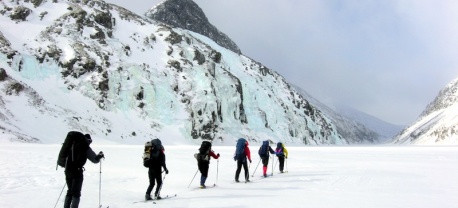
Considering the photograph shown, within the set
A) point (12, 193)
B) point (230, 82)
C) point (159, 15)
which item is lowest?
point (12, 193)

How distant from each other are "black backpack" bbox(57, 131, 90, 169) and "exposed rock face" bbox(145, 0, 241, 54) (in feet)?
446

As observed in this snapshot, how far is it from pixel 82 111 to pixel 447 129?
149513 mm

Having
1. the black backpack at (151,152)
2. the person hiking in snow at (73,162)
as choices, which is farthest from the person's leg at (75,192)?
the black backpack at (151,152)

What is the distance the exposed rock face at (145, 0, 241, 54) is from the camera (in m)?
144

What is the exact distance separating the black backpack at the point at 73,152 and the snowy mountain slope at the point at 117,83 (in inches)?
1942

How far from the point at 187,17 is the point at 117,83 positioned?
78357 mm

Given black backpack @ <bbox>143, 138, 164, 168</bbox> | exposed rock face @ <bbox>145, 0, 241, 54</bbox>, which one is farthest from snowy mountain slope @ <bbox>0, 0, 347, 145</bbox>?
black backpack @ <bbox>143, 138, 164, 168</bbox>

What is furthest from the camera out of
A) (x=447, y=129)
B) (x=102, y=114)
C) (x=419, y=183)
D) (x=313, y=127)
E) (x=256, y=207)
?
(x=447, y=129)

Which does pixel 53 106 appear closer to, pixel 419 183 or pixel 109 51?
pixel 109 51

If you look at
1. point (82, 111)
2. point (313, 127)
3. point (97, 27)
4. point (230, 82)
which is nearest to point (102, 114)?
point (82, 111)

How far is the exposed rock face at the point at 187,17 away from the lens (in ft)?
471

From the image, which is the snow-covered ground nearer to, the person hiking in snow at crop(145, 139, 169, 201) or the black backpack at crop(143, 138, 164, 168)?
the person hiking in snow at crop(145, 139, 169, 201)

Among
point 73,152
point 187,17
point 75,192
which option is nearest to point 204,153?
point 75,192

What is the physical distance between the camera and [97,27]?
87.1 m
